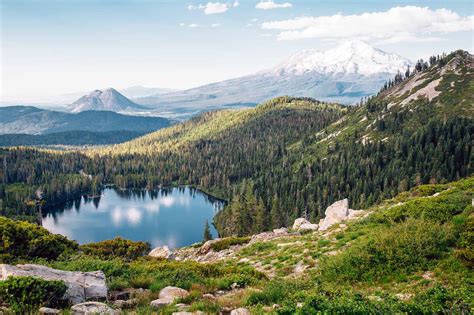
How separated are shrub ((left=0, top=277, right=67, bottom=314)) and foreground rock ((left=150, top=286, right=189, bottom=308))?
4.34 meters

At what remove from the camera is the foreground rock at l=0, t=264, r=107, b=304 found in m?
14.8

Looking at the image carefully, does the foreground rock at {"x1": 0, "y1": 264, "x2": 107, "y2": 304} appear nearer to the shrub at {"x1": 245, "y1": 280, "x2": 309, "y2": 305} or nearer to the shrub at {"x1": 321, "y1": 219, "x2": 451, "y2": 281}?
the shrub at {"x1": 245, "y1": 280, "x2": 309, "y2": 305}

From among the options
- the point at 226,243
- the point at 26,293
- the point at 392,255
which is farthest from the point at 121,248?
the point at 392,255

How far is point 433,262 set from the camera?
64.1 feet

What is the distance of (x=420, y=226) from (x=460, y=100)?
7999 inches

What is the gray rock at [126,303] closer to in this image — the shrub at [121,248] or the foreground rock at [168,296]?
the foreground rock at [168,296]

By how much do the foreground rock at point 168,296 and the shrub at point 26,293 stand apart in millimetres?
4340

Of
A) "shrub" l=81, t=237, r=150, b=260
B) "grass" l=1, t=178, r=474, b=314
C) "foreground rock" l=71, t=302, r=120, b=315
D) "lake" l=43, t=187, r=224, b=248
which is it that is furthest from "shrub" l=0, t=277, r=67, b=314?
"lake" l=43, t=187, r=224, b=248

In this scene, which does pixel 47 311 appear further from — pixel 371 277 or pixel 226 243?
pixel 226 243

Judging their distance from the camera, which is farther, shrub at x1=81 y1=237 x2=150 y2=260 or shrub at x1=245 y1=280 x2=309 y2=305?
shrub at x1=81 y1=237 x2=150 y2=260

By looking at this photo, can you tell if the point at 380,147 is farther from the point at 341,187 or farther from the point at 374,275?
the point at 374,275

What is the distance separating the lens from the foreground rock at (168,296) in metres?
14.6

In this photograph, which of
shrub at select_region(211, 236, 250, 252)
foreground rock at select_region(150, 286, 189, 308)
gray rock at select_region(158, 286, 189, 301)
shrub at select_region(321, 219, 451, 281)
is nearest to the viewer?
foreground rock at select_region(150, 286, 189, 308)

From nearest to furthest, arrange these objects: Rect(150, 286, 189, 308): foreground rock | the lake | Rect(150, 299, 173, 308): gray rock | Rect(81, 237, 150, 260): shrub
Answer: Rect(150, 299, 173, 308): gray rock < Rect(150, 286, 189, 308): foreground rock < Rect(81, 237, 150, 260): shrub < the lake
